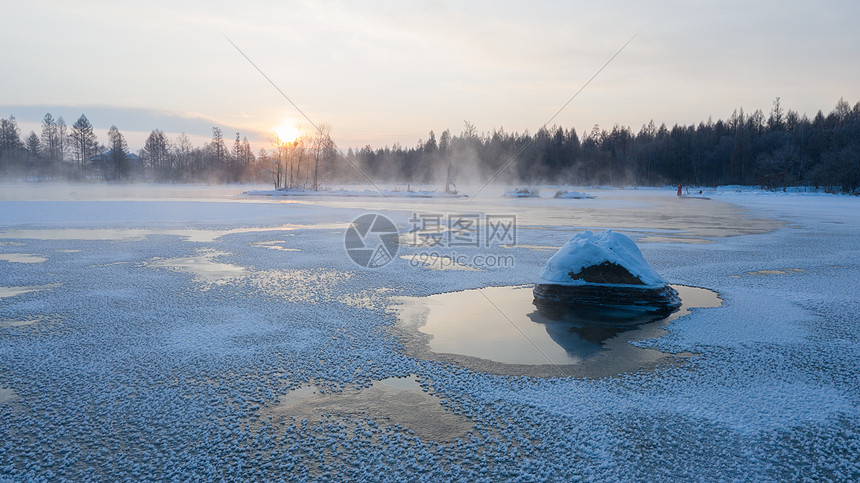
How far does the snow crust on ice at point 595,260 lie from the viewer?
24.6ft

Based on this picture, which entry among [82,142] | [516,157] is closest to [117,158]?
[82,142]

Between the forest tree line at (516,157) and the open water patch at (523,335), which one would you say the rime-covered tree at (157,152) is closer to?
the forest tree line at (516,157)

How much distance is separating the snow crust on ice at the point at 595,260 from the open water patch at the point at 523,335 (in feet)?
1.82

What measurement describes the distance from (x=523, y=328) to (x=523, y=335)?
0.30 metres

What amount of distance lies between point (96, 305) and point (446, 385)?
5.44 m

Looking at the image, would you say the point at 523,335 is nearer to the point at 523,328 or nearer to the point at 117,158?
the point at 523,328

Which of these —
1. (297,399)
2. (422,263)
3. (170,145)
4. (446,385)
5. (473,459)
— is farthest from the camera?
(170,145)

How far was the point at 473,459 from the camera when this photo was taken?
3141 mm

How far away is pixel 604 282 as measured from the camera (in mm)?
7500

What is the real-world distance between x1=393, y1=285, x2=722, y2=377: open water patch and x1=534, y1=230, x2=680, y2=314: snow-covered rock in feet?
1.16

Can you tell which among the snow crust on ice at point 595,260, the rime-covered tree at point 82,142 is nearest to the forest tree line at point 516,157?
the rime-covered tree at point 82,142

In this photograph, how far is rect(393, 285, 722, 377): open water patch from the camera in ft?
16.1

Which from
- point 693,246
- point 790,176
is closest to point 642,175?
point 790,176

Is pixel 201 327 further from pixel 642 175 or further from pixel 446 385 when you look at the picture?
pixel 642 175
